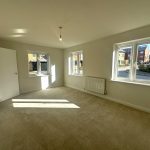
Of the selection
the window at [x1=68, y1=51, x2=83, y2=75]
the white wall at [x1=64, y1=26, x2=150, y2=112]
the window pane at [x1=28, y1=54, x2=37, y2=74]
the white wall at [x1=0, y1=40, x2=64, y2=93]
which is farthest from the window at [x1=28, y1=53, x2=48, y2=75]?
the white wall at [x1=64, y1=26, x2=150, y2=112]

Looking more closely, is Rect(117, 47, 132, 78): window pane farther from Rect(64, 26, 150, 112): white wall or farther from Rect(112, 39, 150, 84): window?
Rect(64, 26, 150, 112): white wall

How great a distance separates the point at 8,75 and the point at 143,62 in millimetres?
4698

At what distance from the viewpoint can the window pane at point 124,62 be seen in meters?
3.50

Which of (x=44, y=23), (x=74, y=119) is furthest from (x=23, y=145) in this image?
(x=44, y=23)

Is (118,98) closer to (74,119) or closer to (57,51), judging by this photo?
(74,119)

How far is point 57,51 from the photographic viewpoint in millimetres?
6098

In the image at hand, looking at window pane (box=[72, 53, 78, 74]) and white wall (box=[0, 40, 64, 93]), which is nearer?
white wall (box=[0, 40, 64, 93])

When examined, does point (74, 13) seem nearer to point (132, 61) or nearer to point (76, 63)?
point (132, 61)

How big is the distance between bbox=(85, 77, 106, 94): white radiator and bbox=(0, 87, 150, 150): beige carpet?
1026 mm

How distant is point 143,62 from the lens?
317cm

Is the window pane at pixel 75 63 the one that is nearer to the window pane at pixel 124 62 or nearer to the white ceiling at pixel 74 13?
the window pane at pixel 124 62

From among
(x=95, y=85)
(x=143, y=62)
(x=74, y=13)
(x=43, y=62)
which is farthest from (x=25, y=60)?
(x=143, y=62)

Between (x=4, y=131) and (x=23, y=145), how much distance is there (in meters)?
0.66

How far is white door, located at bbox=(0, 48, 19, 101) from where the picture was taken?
3.82 meters
